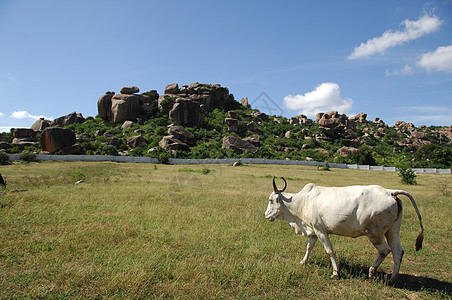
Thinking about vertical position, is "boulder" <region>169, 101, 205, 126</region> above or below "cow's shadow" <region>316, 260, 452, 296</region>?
above

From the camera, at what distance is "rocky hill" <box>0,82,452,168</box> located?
54375 millimetres

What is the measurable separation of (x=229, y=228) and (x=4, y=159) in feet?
127

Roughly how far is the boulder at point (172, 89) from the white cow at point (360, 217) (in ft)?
294

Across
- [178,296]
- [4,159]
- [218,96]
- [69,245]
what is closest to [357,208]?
[178,296]


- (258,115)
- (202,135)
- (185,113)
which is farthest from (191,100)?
(258,115)

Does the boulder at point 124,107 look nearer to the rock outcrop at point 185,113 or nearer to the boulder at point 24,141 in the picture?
the rock outcrop at point 185,113

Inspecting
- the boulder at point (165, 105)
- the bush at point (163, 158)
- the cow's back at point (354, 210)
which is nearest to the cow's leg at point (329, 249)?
the cow's back at point (354, 210)

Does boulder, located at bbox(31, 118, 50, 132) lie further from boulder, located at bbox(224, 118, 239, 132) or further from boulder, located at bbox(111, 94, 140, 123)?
boulder, located at bbox(224, 118, 239, 132)

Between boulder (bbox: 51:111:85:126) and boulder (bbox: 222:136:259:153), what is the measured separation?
45759mm

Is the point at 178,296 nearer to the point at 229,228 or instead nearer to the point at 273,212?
the point at 273,212

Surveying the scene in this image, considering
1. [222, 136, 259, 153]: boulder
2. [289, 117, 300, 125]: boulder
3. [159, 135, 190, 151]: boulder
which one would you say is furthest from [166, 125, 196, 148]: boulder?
[289, 117, 300, 125]: boulder

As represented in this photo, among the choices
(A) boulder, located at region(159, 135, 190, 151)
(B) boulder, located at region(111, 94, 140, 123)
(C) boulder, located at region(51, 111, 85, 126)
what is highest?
(B) boulder, located at region(111, 94, 140, 123)

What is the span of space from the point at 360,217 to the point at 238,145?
5654 cm

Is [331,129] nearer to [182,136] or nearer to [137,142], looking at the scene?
[182,136]
